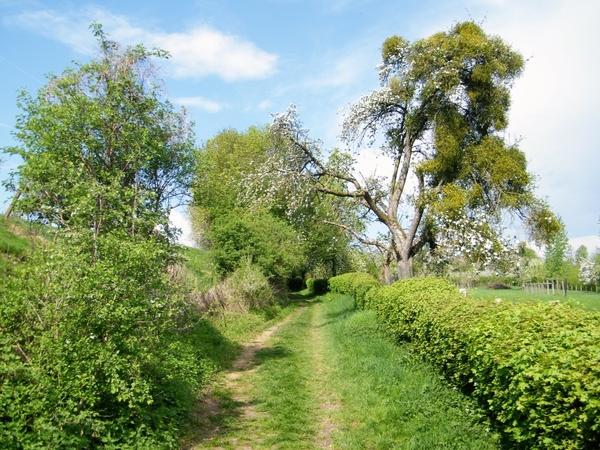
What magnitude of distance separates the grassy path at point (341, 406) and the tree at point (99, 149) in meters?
Answer: 3.69

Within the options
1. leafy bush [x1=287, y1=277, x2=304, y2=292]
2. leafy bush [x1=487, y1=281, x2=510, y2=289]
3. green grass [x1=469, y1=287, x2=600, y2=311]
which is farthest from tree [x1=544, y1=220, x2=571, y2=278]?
leafy bush [x1=287, y1=277, x2=304, y2=292]

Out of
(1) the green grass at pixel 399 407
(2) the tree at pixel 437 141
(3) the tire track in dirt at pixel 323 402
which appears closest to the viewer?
(1) the green grass at pixel 399 407

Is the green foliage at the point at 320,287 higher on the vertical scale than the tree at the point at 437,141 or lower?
lower

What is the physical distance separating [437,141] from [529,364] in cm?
1189

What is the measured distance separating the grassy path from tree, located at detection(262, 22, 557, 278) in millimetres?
5650

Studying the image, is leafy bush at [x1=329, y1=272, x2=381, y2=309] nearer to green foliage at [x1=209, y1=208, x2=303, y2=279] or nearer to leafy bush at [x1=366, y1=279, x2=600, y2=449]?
green foliage at [x1=209, y1=208, x2=303, y2=279]

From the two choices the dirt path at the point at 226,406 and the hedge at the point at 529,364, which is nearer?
the hedge at the point at 529,364

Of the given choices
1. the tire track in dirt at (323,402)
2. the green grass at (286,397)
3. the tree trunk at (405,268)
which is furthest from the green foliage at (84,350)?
the tree trunk at (405,268)

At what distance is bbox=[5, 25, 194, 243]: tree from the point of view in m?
7.25

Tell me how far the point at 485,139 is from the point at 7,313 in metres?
14.3

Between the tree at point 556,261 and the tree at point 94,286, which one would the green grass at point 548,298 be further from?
the tree at point 556,261

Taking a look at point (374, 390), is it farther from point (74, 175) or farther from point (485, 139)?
point (485, 139)

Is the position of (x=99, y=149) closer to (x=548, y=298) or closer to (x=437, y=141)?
(x=437, y=141)

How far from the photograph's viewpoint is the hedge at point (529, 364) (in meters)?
3.93
